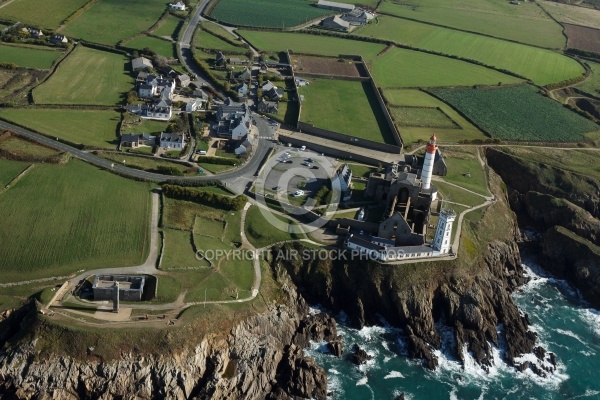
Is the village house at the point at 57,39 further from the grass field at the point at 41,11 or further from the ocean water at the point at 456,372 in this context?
the ocean water at the point at 456,372

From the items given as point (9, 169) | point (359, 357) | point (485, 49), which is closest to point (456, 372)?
point (359, 357)

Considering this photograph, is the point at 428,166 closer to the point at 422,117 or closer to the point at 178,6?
the point at 422,117

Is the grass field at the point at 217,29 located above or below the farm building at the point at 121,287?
below

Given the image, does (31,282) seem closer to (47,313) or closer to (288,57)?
(47,313)

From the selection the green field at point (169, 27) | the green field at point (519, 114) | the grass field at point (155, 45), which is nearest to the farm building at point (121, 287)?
the green field at point (519, 114)

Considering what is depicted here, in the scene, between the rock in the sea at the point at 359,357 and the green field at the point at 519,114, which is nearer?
the rock in the sea at the point at 359,357

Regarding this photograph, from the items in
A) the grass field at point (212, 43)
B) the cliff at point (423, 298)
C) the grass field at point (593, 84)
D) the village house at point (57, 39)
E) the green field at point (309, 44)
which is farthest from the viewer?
the green field at point (309, 44)

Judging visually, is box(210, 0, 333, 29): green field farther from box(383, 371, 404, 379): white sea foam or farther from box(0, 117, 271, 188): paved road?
box(383, 371, 404, 379): white sea foam
